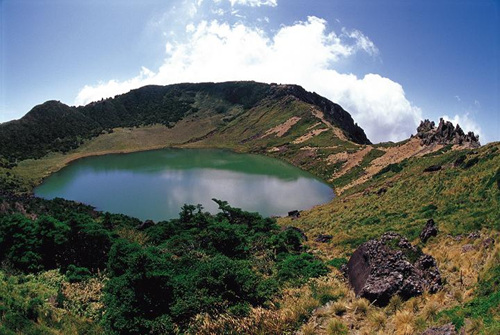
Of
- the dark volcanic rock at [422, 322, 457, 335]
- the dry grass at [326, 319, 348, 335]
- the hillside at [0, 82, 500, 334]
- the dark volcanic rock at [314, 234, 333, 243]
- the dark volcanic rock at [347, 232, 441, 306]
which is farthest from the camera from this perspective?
the dark volcanic rock at [314, 234, 333, 243]

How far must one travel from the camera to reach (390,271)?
490 inches

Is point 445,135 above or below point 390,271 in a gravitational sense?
above

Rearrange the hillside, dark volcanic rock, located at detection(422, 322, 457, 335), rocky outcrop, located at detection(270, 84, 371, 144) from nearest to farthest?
dark volcanic rock, located at detection(422, 322, 457, 335), the hillside, rocky outcrop, located at detection(270, 84, 371, 144)

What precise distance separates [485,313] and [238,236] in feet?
60.1

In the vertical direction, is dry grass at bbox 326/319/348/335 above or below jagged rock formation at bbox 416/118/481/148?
below

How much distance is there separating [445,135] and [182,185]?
192ft

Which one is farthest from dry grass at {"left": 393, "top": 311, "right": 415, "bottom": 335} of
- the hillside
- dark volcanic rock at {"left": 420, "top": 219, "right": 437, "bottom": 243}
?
dark volcanic rock at {"left": 420, "top": 219, "right": 437, "bottom": 243}

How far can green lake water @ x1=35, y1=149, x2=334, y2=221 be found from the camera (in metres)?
60.1

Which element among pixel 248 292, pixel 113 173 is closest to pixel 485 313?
pixel 248 292

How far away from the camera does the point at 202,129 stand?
183m

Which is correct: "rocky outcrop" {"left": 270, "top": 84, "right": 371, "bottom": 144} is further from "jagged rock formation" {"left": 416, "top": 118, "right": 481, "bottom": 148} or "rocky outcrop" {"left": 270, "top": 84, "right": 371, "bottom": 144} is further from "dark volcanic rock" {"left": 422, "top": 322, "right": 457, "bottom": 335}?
"dark volcanic rock" {"left": 422, "top": 322, "right": 457, "bottom": 335}

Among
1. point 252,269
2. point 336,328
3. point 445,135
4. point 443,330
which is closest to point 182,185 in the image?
point 252,269

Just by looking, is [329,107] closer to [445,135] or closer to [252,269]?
[445,135]

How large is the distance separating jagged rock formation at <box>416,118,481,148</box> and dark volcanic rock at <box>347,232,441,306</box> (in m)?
52.6
